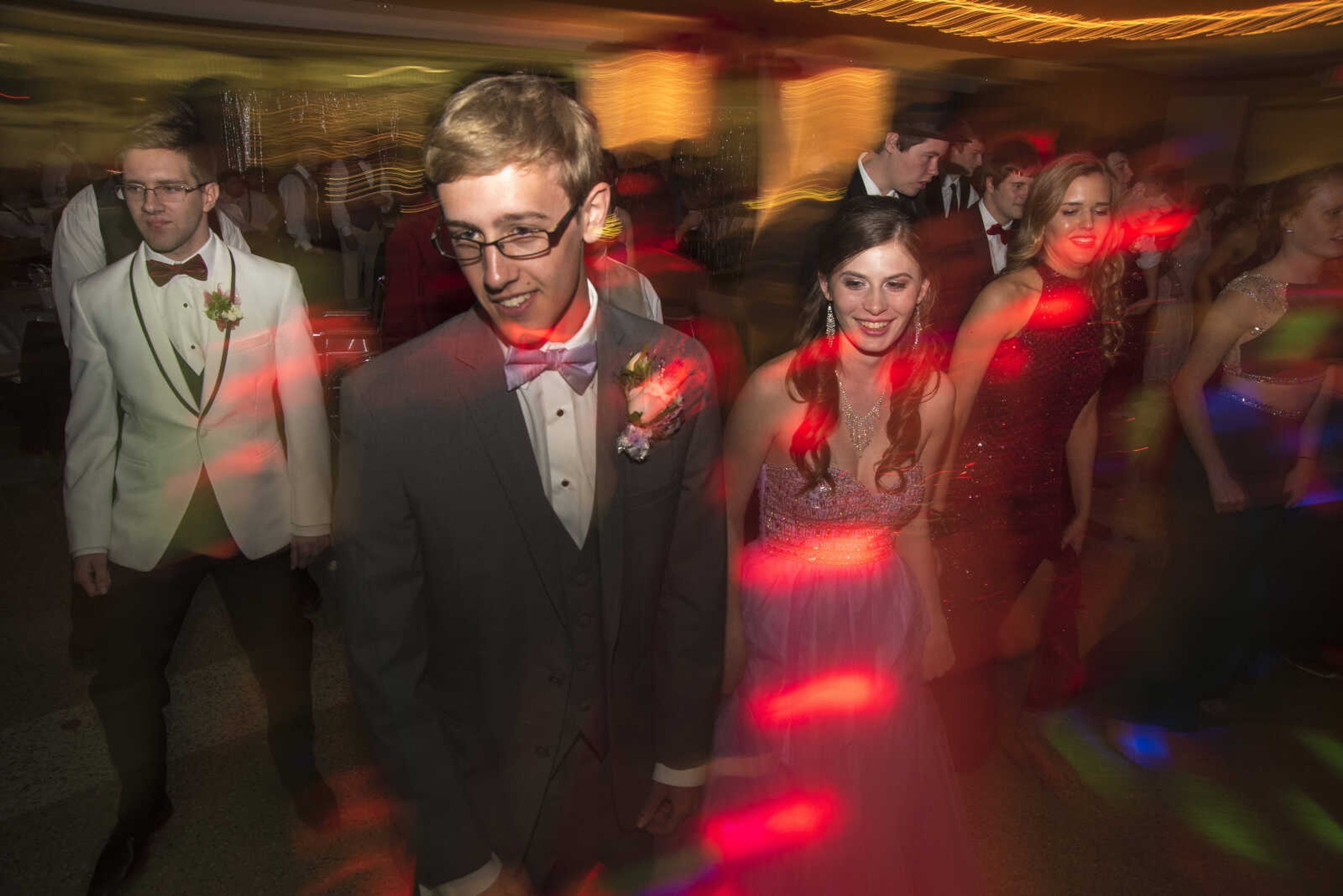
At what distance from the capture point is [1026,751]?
325cm

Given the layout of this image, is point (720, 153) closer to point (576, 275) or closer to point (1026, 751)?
point (1026, 751)

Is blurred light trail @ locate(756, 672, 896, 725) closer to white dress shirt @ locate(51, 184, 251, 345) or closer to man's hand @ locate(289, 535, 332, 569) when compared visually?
man's hand @ locate(289, 535, 332, 569)

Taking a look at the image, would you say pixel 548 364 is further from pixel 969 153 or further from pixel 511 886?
pixel 969 153

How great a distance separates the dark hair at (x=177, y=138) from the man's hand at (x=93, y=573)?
103cm

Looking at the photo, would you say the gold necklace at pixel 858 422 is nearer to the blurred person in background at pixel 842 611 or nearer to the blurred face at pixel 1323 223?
the blurred person in background at pixel 842 611

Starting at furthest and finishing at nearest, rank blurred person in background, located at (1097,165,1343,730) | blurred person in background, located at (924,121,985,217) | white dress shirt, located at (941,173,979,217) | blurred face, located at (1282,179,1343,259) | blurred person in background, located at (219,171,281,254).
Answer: blurred person in background, located at (219,171,281,254) → white dress shirt, located at (941,173,979,217) → blurred person in background, located at (924,121,985,217) → blurred person in background, located at (1097,165,1343,730) → blurred face, located at (1282,179,1343,259)

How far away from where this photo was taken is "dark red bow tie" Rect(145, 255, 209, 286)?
2297 mm

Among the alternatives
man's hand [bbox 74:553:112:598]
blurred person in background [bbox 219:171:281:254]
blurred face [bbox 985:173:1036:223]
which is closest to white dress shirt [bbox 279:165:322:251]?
blurred person in background [bbox 219:171:281:254]

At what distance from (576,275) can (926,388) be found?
1.19 meters

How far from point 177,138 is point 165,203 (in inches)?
6.5

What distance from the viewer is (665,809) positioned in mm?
1794

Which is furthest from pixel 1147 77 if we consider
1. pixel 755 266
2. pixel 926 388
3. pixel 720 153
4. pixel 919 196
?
pixel 926 388

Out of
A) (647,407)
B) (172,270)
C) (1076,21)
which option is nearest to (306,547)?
(172,270)

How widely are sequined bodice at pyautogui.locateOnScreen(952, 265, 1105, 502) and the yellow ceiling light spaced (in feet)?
23.2
